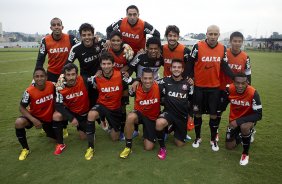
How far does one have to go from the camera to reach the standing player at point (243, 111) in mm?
4113

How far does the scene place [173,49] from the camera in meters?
5.10

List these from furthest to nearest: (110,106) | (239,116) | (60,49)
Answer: (60,49)
(110,106)
(239,116)

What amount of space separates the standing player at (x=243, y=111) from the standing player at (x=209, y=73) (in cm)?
27

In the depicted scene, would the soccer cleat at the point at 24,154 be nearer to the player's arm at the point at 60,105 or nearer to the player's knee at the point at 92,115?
the player's arm at the point at 60,105

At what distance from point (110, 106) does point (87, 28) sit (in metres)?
1.57

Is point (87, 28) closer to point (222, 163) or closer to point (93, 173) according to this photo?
point (93, 173)

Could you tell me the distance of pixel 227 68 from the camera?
462cm

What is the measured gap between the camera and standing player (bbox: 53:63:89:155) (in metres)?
4.58

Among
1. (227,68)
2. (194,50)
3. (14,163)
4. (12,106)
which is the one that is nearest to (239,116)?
(227,68)

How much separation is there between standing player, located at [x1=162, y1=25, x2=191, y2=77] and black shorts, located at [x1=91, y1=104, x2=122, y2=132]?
4.48 feet

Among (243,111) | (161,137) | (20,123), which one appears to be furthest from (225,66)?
(20,123)

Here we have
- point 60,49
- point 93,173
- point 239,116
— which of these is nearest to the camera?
point 93,173

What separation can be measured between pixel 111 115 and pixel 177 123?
4.11ft

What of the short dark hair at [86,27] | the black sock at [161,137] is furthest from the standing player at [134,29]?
the black sock at [161,137]
